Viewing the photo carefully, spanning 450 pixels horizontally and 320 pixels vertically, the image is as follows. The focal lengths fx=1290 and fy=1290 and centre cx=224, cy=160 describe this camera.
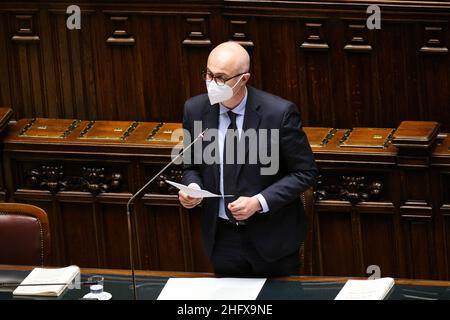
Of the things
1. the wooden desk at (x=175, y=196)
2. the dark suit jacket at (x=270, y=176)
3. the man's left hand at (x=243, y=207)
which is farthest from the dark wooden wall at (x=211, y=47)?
the man's left hand at (x=243, y=207)

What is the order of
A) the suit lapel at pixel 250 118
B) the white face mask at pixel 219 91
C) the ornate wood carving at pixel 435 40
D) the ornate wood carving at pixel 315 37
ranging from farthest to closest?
the ornate wood carving at pixel 315 37
the ornate wood carving at pixel 435 40
the suit lapel at pixel 250 118
the white face mask at pixel 219 91

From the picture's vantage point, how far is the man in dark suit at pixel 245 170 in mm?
5777

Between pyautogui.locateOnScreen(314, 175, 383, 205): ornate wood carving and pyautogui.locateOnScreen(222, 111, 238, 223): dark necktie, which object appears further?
pyautogui.locateOnScreen(314, 175, 383, 205): ornate wood carving

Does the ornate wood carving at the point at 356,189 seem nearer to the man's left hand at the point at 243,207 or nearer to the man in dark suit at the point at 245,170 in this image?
the man in dark suit at the point at 245,170

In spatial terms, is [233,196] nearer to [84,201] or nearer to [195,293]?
[195,293]

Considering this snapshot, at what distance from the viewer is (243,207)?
5523mm

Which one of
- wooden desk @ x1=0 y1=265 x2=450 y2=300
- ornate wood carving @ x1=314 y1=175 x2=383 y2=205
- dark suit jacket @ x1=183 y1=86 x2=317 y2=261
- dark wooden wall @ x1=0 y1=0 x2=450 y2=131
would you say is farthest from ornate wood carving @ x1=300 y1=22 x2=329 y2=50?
wooden desk @ x1=0 y1=265 x2=450 y2=300

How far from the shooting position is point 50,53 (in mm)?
7945

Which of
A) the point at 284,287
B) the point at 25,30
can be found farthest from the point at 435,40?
the point at 25,30

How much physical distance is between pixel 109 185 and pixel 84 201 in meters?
0.19

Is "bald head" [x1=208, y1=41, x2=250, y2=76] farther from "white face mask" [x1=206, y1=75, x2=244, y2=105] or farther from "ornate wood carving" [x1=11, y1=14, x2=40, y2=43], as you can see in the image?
"ornate wood carving" [x1=11, y1=14, x2=40, y2=43]

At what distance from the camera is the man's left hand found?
5512mm

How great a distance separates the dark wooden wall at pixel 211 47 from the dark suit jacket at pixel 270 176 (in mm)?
1586

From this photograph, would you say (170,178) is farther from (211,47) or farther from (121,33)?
(121,33)
